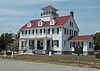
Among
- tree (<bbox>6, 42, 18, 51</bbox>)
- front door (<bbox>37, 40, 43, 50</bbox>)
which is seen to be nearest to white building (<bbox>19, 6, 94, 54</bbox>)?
front door (<bbox>37, 40, 43, 50</bbox>)

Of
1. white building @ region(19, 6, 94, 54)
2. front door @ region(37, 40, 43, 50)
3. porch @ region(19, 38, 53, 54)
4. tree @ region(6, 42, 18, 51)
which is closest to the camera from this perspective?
white building @ region(19, 6, 94, 54)

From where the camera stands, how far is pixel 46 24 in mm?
69750

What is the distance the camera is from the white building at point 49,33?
218ft

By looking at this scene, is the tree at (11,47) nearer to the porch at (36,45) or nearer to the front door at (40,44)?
the porch at (36,45)

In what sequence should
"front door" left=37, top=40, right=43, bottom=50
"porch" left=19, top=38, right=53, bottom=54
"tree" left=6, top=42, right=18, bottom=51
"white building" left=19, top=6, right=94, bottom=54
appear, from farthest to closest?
1. "tree" left=6, top=42, right=18, bottom=51
2. "front door" left=37, top=40, right=43, bottom=50
3. "porch" left=19, top=38, right=53, bottom=54
4. "white building" left=19, top=6, right=94, bottom=54

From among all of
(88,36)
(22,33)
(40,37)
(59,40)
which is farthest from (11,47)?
(88,36)

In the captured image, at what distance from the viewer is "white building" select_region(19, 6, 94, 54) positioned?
218 feet

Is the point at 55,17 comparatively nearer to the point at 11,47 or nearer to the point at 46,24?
the point at 46,24

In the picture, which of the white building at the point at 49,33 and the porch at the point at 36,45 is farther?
the porch at the point at 36,45

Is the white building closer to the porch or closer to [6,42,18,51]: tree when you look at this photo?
the porch

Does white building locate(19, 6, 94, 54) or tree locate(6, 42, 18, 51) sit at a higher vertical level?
white building locate(19, 6, 94, 54)

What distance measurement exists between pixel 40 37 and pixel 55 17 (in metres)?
6.95

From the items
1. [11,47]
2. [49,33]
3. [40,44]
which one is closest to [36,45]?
[40,44]

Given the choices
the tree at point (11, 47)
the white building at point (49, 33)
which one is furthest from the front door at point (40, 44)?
the tree at point (11, 47)
